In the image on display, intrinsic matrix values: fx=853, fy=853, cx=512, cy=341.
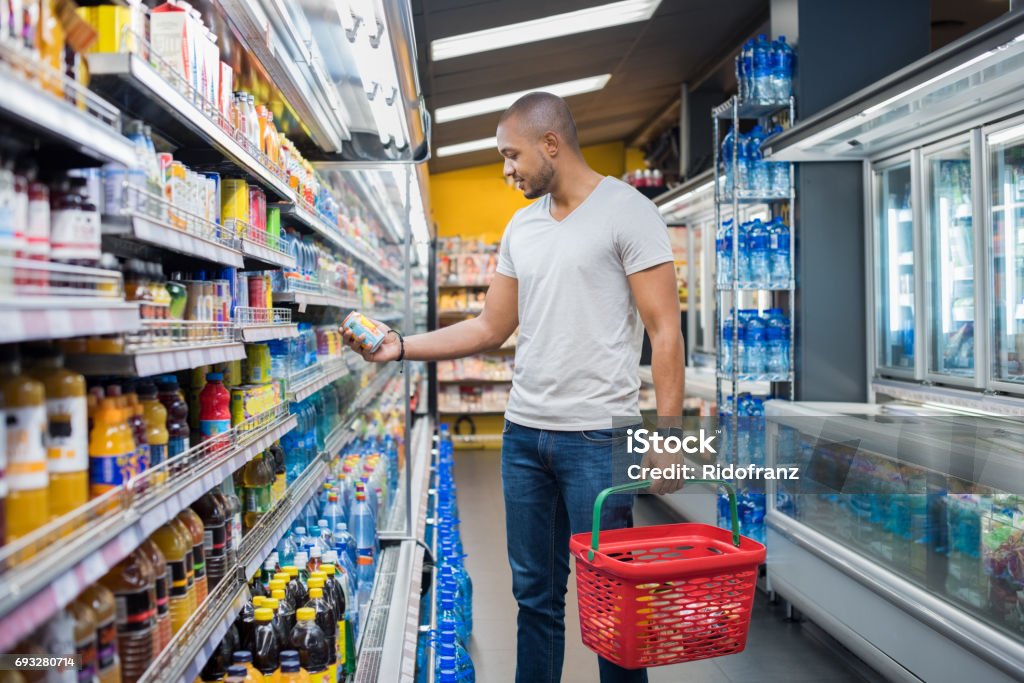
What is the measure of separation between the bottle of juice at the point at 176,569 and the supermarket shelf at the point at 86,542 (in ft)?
0.44

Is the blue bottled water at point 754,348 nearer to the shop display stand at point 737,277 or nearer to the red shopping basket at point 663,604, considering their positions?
the shop display stand at point 737,277

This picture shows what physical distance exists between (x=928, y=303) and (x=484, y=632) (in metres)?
2.70

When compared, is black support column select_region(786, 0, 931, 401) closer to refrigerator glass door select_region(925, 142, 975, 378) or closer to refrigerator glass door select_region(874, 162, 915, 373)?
Result: refrigerator glass door select_region(874, 162, 915, 373)

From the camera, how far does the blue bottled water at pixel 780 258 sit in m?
4.79

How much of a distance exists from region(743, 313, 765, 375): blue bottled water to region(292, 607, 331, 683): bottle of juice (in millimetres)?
3204

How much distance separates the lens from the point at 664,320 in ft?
7.64

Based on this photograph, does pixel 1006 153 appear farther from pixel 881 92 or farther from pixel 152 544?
pixel 152 544

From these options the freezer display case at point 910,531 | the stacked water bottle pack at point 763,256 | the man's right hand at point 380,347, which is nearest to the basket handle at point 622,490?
the man's right hand at point 380,347

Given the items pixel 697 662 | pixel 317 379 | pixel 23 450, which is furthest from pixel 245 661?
pixel 697 662

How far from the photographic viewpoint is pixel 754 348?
15.8 feet

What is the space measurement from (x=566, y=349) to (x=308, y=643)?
1.05 meters

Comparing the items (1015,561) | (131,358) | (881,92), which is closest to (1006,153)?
(881,92)

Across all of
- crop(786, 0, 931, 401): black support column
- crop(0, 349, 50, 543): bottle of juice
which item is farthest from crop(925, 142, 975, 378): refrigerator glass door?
crop(0, 349, 50, 543): bottle of juice

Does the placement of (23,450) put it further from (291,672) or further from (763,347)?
(763,347)
